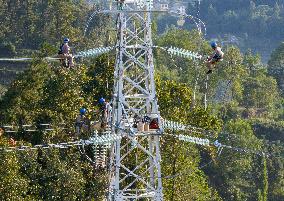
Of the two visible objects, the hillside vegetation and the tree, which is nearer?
the hillside vegetation

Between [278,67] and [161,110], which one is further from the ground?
[278,67]

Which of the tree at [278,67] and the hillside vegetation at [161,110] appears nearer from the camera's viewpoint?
the hillside vegetation at [161,110]

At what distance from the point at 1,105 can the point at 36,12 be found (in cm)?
4950

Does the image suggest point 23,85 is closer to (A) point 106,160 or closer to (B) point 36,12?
(A) point 106,160

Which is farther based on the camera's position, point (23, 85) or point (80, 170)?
point (23, 85)

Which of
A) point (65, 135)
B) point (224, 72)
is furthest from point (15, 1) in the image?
point (65, 135)

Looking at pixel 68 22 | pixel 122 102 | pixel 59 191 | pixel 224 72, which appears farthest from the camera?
pixel 68 22

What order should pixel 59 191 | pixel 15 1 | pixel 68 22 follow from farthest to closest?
1. pixel 15 1
2. pixel 68 22
3. pixel 59 191

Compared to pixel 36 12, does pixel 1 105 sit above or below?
below

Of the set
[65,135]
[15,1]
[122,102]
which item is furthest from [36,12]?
[122,102]

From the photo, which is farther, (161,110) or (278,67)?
(278,67)

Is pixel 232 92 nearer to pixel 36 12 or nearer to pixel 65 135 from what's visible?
pixel 36 12

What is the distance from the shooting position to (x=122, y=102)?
26.0 m

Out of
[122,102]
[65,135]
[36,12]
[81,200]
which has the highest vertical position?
→ [36,12]
